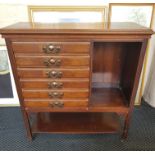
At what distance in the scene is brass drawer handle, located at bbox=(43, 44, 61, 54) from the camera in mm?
1072

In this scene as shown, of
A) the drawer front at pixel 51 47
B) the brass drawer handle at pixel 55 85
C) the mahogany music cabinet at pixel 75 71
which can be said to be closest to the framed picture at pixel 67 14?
the mahogany music cabinet at pixel 75 71

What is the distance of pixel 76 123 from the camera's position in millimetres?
1526

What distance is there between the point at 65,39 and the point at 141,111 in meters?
1.33

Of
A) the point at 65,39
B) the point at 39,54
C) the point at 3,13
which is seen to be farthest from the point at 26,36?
the point at 3,13

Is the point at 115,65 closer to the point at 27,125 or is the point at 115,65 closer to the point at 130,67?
the point at 130,67

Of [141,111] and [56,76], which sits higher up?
[56,76]

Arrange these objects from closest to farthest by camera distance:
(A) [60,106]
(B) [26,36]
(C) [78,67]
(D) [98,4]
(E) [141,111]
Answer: (B) [26,36], (C) [78,67], (A) [60,106], (D) [98,4], (E) [141,111]

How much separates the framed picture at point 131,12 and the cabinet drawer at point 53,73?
27.2 inches

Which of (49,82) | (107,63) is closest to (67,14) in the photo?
(107,63)

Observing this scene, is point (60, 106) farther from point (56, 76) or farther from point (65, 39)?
point (65, 39)

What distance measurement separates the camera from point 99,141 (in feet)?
5.01

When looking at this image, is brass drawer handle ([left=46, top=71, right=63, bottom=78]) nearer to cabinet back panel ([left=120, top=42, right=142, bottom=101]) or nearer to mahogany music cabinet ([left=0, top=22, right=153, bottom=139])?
mahogany music cabinet ([left=0, top=22, right=153, bottom=139])

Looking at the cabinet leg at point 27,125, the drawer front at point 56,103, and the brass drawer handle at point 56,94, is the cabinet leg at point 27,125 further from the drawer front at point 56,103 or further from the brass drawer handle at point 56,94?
the brass drawer handle at point 56,94

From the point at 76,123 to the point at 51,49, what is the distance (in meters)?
0.78
